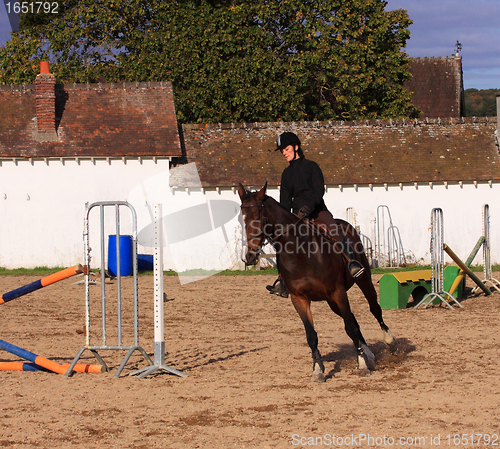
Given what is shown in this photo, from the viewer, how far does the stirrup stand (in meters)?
7.39

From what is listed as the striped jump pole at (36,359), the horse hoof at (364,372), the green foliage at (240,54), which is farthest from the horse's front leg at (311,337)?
the green foliage at (240,54)

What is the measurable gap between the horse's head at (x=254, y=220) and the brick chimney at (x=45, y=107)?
726 inches

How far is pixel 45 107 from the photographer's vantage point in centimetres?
2348

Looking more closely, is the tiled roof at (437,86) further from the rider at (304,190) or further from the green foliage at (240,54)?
the rider at (304,190)

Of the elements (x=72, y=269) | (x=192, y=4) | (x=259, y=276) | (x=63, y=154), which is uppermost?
(x=192, y=4)

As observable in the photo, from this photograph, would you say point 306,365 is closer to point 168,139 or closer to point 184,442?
point 184,442

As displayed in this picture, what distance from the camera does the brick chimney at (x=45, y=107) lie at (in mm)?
23234

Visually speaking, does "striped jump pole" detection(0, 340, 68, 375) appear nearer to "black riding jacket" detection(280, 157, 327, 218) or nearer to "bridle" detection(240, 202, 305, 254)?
"bridle" detection(240, 202, 305, 254)

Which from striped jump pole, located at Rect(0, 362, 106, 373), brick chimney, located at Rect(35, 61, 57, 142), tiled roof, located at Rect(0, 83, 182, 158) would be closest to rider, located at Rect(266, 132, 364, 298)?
striped jump pole, located at Rect(0, 362, 106, 373)

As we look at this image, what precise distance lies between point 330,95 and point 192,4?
8.13 meters

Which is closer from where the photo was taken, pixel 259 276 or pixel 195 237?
pixel 259 276

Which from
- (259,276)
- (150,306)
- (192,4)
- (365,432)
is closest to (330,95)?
(192,4)

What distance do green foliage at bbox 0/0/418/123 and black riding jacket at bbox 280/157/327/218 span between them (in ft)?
65.7

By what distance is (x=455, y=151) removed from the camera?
79.2ft
